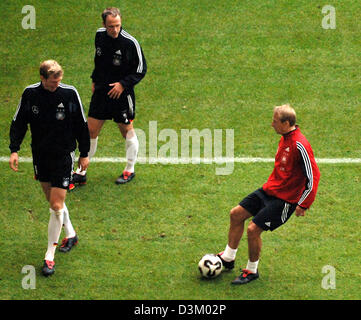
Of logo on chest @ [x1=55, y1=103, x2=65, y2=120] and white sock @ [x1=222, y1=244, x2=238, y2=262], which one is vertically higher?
logo on chest @ [x1=55, y1=103, x2=65, y2=120]

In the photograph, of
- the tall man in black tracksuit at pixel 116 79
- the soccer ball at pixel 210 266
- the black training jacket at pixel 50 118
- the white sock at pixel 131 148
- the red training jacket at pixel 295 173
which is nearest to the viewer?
the red training jacket at pixel 295 173

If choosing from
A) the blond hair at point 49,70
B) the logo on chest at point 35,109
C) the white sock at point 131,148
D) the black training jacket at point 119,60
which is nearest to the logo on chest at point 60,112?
the logo on chest at point 35,109

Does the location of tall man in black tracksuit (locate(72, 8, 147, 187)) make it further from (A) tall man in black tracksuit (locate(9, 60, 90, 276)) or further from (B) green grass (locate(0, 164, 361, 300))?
(A) tall man in black tracksuit (locate(9, 60, 90, 276))

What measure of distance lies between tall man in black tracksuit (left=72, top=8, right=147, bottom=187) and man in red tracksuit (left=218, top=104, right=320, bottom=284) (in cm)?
253

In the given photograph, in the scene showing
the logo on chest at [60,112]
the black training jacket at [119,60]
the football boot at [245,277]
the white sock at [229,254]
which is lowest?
the football boot at [245,277]

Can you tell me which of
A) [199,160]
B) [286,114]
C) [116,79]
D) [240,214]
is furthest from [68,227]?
[286,114]

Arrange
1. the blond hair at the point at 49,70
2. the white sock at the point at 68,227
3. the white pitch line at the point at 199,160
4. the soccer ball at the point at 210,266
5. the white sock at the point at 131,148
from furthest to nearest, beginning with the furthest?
the white pitch line at the point at 199,160
the white sock at the point at 131,148
the white sock at the point at 68,227
the soccer ball at the point at 210,266
the blond hair at the point at 49,70

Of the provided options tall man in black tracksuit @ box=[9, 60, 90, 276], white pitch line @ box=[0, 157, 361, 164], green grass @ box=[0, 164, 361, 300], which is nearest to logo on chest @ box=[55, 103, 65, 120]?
tall man in black tracksuit @ box=[9, 60, 90, 276]

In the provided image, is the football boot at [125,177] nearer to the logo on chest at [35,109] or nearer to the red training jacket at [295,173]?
the logo on chest at [35,109]

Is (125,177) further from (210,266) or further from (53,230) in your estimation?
(210,266)

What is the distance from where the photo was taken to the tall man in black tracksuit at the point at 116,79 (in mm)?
9594

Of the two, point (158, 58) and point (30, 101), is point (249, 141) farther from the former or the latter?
point (30, 101)

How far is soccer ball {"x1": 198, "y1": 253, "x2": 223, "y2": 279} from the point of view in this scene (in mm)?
8031

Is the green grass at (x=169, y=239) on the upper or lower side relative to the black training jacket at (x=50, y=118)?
lower
